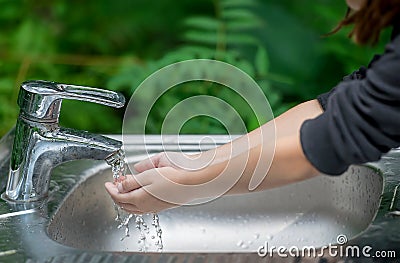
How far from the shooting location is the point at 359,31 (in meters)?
0.76

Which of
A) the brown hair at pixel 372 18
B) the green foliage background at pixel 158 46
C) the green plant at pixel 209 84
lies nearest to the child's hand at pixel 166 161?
the brown hair at pixel 372 18

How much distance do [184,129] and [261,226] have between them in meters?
0.34

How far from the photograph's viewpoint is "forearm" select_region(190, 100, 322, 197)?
2.50 ft

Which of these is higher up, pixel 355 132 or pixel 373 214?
Answer: pixel 355 132

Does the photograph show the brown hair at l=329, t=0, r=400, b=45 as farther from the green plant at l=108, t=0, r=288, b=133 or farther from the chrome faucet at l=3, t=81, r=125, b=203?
the green plant at l=108, t=0, r=288, b=133

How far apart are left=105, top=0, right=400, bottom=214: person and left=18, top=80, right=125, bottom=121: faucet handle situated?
0.29 feet

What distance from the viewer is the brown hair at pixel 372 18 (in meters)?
0.73

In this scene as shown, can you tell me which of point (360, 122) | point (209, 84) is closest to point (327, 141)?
point (360, 122)

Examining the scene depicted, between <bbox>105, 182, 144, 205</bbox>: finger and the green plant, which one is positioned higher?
<bbox>105, 182, 144, 205</bbox>: finger

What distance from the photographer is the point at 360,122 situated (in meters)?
0.70

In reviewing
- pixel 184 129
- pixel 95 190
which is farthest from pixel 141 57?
pixel 95 190

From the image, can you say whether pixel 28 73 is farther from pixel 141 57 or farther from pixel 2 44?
pixel 141 57

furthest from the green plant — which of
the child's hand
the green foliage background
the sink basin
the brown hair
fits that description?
the brown hair

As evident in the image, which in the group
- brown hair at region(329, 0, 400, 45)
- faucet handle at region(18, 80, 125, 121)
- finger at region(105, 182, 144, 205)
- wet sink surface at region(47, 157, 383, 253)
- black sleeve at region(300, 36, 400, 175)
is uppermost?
brown hair at region(329, 0, 400, 45)
